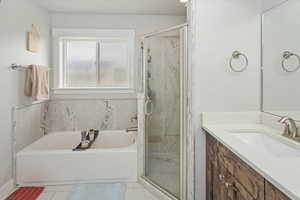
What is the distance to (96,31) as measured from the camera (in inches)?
146

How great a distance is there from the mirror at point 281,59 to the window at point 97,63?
223cm

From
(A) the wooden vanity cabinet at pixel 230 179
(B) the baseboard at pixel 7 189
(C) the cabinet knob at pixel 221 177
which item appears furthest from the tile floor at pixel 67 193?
(C) the cabinet knob at pixel 221 177

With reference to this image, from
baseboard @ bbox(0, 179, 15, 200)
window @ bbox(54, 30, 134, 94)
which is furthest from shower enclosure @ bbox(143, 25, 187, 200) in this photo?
baseboard @ bbox(0, 179, 15, 200)

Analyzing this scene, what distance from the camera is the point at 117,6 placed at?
11.0 ft

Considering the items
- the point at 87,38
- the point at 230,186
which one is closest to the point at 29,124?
the point at 87,38

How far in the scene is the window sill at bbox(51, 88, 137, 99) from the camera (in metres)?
3.71

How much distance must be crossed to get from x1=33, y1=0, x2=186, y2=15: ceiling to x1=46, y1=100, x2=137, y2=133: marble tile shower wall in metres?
1.47

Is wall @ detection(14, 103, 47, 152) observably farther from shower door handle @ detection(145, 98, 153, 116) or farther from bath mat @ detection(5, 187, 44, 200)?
shower door handle @ detection(145, 98, 153, 116)

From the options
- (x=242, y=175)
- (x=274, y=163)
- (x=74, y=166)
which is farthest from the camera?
(x=74, y=166)

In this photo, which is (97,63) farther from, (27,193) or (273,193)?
(273,193)

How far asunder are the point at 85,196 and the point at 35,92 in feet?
4.84

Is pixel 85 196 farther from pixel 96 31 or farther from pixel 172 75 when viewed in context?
pixel 96 31

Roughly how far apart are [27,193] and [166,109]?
1830 millimetres

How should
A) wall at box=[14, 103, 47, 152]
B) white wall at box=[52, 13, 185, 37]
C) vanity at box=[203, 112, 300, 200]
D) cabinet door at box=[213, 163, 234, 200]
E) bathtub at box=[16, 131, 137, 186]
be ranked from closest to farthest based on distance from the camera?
1. vanity at box=[203, 112, 300, 200]
2. cabinet door at box=[213, 163, 234, 200]
3. bathtub at box=[16, 131, 137, 186]
4. wall at box=[14, 103, 47, 152]
5. white wall at box=[52, 13, 185, 37]
